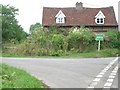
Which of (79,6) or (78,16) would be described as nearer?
(78,16)

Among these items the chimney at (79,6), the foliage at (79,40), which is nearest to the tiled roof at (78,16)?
the chimney at (79,6)

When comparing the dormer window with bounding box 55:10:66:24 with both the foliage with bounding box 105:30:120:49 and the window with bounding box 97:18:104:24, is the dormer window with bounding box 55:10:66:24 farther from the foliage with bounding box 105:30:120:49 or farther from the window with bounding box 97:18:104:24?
the foliage with bounding box 105:30:120:49

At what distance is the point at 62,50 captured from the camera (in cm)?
3900

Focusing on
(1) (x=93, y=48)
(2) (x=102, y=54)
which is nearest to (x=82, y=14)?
(1) (x=93, y=48)

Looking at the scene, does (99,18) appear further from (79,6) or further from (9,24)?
(9,24)

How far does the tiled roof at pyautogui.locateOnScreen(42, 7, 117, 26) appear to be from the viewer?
2398 inches

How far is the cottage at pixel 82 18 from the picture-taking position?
60.8 metres

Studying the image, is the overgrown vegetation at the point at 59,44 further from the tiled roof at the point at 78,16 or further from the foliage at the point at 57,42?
the tiled roof at the point at 78,16

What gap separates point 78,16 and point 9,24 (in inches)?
604

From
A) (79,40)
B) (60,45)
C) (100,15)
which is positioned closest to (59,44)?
(60,45)

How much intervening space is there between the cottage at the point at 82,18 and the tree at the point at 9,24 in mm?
8354

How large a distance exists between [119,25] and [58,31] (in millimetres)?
16449

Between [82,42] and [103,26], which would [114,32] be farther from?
[103,26]

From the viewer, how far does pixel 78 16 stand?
62.2 meters
